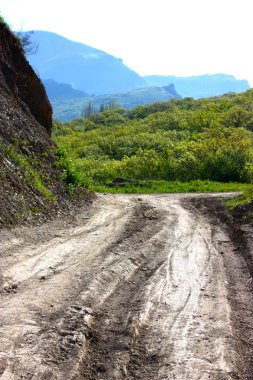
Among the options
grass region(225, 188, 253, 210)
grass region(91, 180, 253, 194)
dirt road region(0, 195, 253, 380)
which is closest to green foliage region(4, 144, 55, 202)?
dirt road region(0, 195, 253, 380)

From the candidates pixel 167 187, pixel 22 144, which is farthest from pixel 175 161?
pixel 22 144

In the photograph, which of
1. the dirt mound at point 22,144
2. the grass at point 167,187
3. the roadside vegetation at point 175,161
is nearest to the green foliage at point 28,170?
the dirt mound at point 22,144

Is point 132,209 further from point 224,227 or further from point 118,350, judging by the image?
point 118,350

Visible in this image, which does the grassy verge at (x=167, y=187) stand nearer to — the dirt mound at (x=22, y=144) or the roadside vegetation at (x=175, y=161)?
the roadside vegetation at (x=175, y=161)

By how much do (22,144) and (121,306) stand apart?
11151mm

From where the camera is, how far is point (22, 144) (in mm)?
16828

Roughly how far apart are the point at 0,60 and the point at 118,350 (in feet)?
57.0

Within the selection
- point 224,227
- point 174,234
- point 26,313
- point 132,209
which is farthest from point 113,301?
point 132,209

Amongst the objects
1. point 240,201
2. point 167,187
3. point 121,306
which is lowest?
point 167,187

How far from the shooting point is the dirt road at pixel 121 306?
5.22 meters

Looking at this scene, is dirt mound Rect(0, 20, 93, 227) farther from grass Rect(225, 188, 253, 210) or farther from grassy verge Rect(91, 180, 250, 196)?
grass Rect(225, 188, 253, 210)

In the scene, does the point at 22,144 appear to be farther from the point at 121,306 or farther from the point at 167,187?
the point at 167,187

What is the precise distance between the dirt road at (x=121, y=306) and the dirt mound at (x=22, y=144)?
149 cm

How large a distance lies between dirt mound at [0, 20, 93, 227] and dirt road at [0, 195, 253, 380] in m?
1.49
